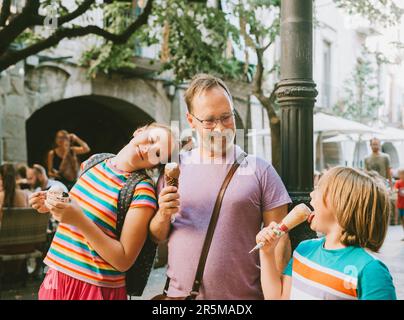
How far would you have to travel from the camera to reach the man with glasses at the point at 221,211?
2.07m

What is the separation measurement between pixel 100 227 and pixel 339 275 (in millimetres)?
961

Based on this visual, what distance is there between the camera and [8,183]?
626 centimetres

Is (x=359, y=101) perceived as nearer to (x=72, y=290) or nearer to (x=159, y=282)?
(x=159, y=282)

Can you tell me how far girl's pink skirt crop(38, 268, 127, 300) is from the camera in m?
2.06

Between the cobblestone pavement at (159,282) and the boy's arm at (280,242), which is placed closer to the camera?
the boy's arm at (280,242)

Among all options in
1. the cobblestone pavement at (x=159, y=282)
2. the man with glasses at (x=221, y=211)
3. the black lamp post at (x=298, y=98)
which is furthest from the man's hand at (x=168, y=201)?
the cobblestone pavement at (x=159, y=282)

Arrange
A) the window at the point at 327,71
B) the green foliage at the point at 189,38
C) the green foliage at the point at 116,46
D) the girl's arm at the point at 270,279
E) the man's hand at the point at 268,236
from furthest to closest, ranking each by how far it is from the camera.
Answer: the window at the point at 327,71 → the green foliage at the point at 116,46 → the green foliage at the point at 189,38 → the girl's arm at the point at 270,279 → the man's hand at the point at 268,236

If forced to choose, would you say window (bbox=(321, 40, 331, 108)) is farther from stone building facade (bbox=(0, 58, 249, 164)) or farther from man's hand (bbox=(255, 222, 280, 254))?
man's hand (bbox=(255, 222, 280, 254))

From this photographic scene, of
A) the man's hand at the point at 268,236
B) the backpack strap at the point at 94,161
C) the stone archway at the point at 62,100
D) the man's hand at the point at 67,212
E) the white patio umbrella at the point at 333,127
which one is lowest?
the man's hand at the point at 268,236

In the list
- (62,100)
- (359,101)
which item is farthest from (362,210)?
(359,101)

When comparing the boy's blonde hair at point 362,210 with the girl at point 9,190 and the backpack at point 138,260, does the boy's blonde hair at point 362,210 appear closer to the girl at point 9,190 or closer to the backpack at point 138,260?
the backpack at point 138,260

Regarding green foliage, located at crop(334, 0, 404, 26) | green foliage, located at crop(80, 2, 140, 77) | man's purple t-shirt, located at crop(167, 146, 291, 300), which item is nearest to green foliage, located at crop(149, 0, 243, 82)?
green foliage, located at crop(80, 2, 140, 77)

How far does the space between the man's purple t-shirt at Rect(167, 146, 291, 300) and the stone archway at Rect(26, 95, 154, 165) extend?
10.8 meters

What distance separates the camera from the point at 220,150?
2191 millimetres
